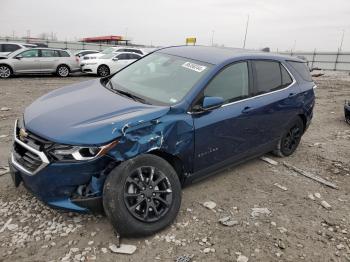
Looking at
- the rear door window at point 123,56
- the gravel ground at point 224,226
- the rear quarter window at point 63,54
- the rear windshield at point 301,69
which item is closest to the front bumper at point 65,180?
the gravel ground at point 224,226

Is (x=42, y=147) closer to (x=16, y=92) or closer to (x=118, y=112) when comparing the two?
(x=118, y=112)

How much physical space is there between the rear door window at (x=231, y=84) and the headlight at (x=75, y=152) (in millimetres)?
1401

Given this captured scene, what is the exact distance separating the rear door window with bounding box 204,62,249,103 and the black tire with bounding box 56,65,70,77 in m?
13.1

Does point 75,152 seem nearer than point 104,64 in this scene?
Yes

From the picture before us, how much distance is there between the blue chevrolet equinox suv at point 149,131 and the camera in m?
2.92

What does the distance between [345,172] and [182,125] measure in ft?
10.4

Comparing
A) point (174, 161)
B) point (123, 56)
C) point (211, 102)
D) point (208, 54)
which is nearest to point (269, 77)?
point (208, 54)

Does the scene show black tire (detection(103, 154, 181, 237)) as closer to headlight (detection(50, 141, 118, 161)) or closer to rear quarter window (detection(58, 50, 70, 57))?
headlight (detection(50, 141, 118, 161))

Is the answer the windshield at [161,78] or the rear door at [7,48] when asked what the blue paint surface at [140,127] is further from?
the rear door at [7,48]

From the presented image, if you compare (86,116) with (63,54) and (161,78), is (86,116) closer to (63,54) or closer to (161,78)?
(161,78)

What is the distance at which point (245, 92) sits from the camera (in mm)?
4184

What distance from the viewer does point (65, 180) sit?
289cm

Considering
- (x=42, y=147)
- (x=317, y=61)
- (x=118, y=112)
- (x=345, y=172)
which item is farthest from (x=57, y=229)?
(x=317, y=61)

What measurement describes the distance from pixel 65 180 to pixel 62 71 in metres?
14.0
